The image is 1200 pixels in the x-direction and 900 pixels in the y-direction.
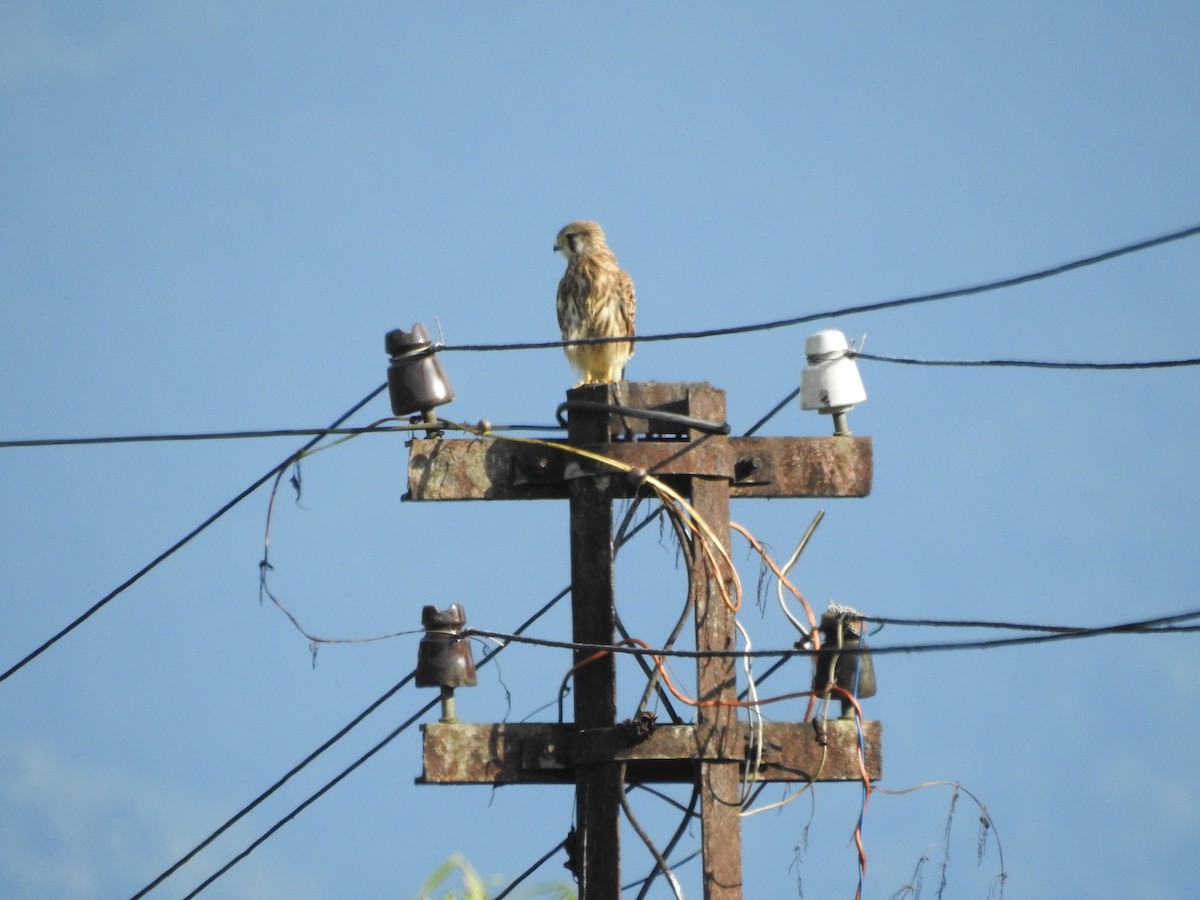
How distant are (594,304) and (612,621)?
4586 mm

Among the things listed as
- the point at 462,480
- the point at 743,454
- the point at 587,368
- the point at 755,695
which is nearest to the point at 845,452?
the point at 743,454

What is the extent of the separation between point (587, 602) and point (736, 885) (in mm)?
1256

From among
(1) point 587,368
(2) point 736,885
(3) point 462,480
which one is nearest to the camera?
(2) point 736,885

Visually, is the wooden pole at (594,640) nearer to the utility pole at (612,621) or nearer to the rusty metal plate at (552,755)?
the utility pole at (612,621)

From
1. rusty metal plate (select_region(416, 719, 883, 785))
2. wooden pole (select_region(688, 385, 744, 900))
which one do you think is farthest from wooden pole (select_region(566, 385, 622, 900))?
wooden pole (select_region(688, 385, 744, 900))

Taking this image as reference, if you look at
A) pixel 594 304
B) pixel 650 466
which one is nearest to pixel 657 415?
pixel 650 466

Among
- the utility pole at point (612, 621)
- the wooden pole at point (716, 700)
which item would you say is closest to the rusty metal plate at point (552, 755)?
the utility pole at point (612, 621)

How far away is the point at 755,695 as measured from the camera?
730cm

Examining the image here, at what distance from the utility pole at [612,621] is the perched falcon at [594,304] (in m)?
3.94

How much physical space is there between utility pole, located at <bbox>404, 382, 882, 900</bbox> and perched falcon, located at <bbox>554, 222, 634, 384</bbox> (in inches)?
155

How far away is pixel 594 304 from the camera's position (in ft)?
38.0

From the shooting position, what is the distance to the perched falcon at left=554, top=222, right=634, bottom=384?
11508mm

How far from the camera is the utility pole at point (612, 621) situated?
713cm

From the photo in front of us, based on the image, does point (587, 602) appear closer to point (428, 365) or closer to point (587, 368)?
point (428, 365)
